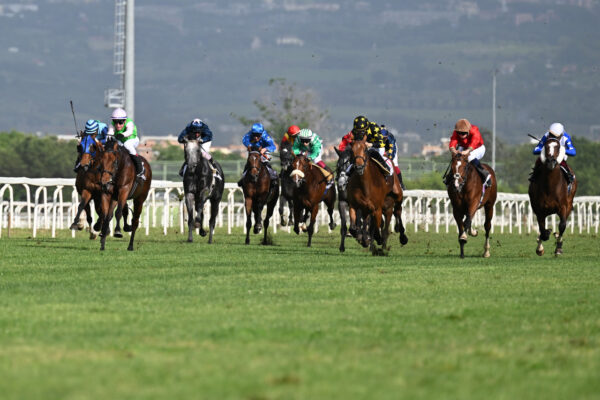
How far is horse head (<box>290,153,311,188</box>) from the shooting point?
22750 millimetres

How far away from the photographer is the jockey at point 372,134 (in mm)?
19094

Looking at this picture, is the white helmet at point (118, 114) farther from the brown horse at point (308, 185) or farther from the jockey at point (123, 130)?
the brown horse at point (308, 185)

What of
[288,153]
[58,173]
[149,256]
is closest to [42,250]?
[149,256]

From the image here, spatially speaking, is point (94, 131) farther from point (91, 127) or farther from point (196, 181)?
point (196, 181)

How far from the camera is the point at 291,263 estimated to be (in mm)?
16172

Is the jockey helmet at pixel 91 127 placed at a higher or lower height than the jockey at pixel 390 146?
higher

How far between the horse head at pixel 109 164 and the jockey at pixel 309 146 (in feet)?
15.0

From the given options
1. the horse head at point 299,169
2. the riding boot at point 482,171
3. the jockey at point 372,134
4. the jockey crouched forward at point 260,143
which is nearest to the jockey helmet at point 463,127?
the riding boot at point 482,171

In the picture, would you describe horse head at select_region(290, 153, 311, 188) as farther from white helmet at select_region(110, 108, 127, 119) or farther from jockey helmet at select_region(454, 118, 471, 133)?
jockey helmet at select_region(454, 118, 471, 133)

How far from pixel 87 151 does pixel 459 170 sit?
17.3 feet

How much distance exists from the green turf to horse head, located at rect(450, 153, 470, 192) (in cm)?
326

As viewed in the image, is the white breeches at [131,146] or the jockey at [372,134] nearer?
the jockey at [372,134]

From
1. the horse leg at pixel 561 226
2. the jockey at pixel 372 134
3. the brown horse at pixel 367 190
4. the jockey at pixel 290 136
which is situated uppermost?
the jockey at pixel 290 136

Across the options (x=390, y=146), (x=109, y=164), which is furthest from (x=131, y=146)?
(x=390, y=146)
